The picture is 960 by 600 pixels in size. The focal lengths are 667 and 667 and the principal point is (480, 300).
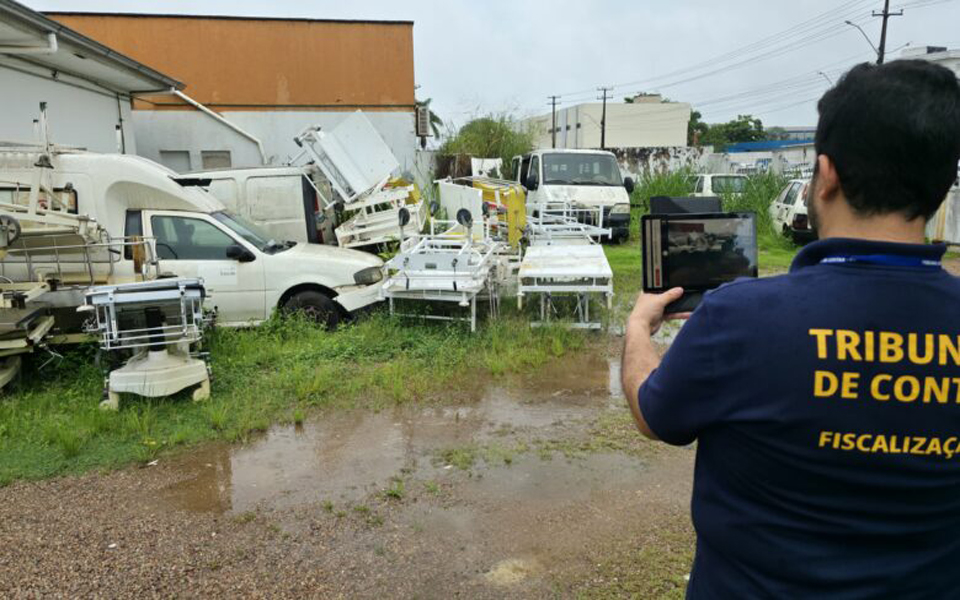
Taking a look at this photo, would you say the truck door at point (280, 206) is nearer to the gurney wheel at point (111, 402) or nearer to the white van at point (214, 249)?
the white van at point (214, 249)

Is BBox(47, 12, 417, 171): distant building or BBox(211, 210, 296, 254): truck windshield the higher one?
BBox(47, 12, 417, 171): distant building

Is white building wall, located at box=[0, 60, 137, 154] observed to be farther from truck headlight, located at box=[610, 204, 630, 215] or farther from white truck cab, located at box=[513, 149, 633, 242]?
truck headlight, located at box=[610, 204, 630, 215]

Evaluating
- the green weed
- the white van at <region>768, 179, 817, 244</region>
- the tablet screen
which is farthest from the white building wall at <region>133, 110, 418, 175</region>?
the tablet screen

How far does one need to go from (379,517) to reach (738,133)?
74805 mm

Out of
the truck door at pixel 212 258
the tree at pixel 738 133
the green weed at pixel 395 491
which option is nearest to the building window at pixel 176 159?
the truck door at pixel 212 258

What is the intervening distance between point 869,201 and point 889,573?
0.70 metres

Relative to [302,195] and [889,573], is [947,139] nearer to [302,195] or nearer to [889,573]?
[889,573]

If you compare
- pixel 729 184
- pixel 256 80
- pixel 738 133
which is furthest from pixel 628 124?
pixel 256 80

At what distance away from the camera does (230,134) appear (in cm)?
1689

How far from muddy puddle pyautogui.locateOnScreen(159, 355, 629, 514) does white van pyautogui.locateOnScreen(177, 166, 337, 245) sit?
5363 millimetres

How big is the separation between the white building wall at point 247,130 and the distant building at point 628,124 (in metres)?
46.3

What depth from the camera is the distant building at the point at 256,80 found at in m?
16.6

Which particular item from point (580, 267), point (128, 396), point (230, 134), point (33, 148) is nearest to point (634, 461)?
point (580, 267)

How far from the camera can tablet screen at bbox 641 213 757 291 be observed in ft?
6.59
